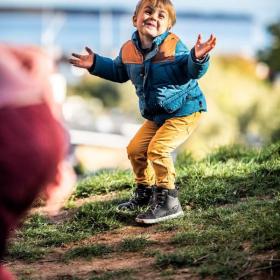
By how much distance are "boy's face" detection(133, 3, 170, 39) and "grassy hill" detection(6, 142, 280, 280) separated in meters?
1.26

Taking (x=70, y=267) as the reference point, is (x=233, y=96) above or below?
below

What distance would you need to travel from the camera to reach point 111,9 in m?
51.5

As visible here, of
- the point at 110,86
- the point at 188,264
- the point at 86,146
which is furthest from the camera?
the point at 110,86

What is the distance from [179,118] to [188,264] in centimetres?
150

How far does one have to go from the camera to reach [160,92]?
232 inches

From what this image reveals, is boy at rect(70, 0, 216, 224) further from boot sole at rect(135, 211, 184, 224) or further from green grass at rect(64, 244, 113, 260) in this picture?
green grass at rect(64, 244, 113, 260)

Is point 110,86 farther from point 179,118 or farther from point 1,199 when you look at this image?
point 1,199

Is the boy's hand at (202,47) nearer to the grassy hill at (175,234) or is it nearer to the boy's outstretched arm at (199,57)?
the boy's outstretched arm at (199,57)

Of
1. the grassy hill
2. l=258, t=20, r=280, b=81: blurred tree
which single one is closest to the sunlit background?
l=258, t=20, r=280, b=81: blurred tree

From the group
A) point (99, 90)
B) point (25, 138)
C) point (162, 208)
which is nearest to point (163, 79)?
point (162, 208)

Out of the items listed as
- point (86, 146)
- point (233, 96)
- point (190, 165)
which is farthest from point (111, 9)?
point (190, 165)

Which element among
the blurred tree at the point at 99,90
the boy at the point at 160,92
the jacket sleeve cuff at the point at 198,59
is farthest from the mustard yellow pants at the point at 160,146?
the blurred tree at the point at 99,90

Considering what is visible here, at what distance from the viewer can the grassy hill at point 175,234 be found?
4711 mm

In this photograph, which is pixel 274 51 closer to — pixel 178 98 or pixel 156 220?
pixel 178 98
